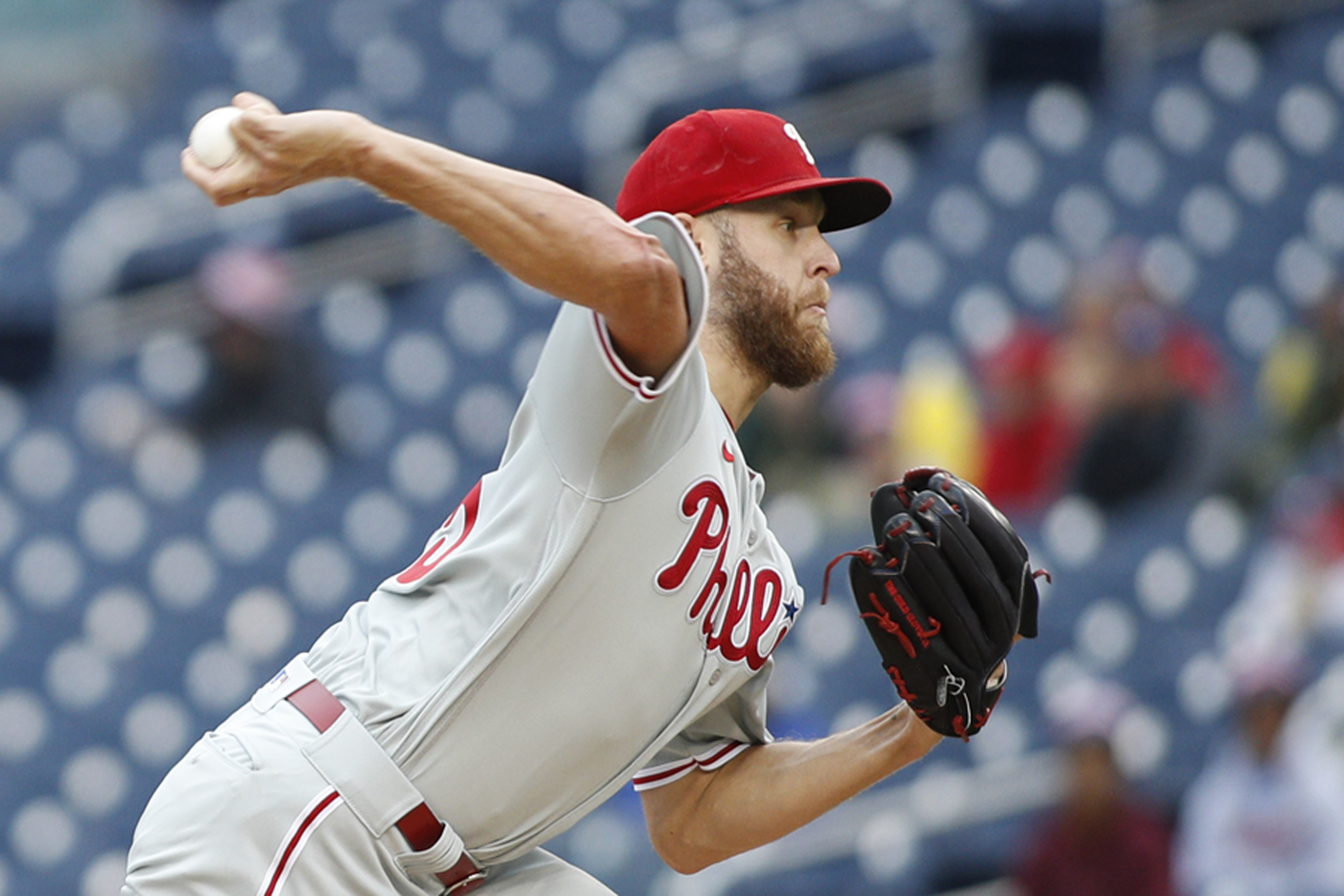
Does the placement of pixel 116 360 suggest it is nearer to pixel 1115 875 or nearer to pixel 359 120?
pixel 1115 875

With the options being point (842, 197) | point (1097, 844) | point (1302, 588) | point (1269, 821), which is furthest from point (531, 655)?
point (1302, 588)

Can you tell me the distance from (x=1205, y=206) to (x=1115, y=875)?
3.27 m

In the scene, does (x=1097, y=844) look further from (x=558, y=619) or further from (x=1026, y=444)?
(x=558, y=619)

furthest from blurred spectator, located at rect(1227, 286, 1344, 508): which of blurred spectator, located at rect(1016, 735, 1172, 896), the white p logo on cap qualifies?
the white p logo on cap

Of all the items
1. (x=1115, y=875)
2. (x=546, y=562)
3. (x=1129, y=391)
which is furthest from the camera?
(x=1129, y=391)

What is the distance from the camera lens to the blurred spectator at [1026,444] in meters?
5.43

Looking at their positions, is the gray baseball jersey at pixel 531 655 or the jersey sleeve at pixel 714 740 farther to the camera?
the jersey sleeve at pixel 714 740

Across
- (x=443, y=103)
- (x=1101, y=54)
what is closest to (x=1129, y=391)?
(x=1101, y=54)

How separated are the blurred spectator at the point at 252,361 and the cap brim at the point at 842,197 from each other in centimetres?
344

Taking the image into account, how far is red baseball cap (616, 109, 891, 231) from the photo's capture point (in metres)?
2.14

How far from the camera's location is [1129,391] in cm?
526

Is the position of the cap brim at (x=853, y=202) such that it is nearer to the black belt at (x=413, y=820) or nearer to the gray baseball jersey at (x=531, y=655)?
the gray baseball jersey at (x=531, y=655)

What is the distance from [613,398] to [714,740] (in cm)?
77

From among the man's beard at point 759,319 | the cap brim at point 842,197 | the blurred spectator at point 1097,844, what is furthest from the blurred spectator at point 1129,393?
the man's beard at point 759,319
